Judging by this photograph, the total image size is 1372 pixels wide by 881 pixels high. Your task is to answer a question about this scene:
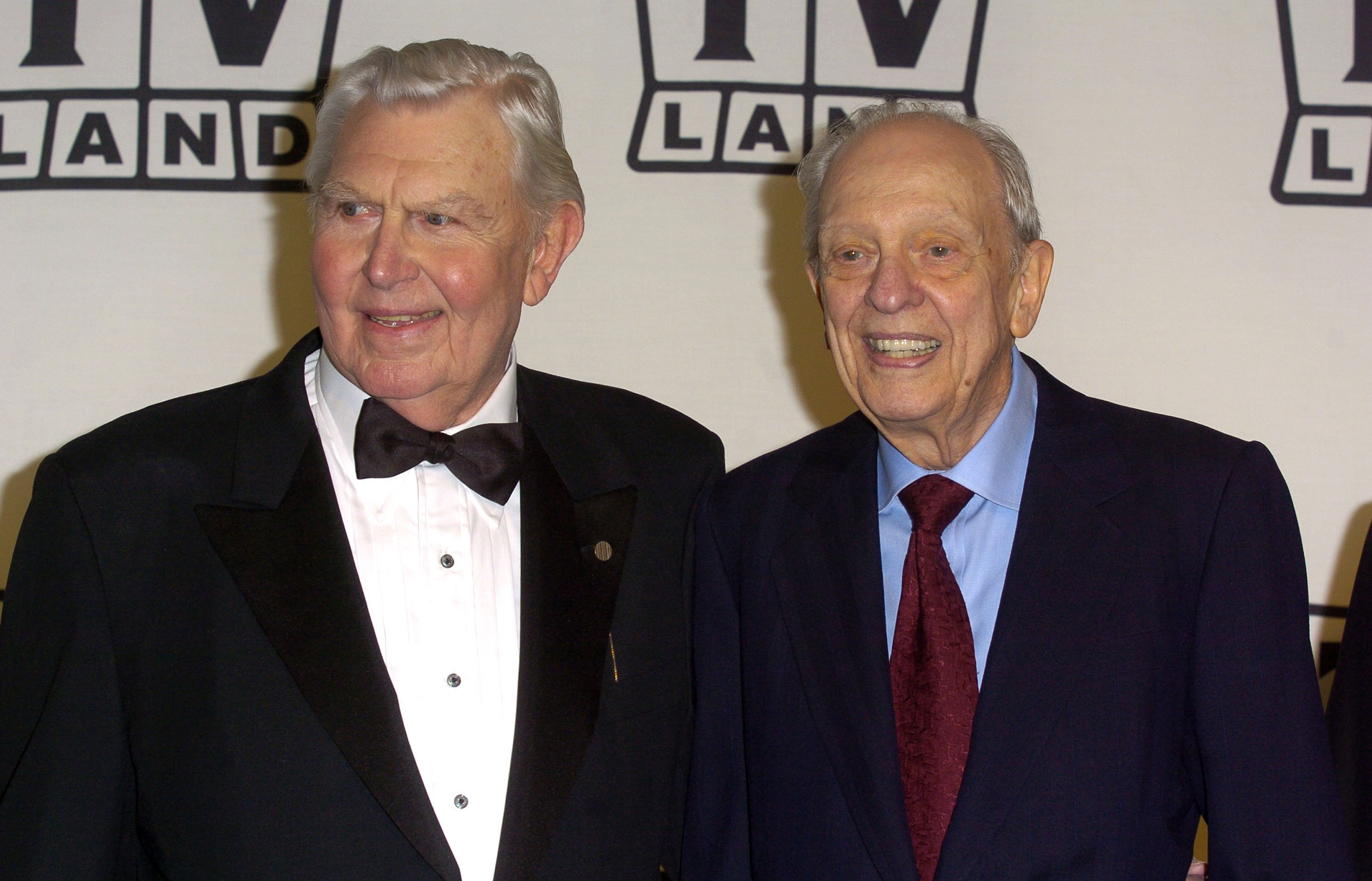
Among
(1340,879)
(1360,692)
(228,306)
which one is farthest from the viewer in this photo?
(228,306)

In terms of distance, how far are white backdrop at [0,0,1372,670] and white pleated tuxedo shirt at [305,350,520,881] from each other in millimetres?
959

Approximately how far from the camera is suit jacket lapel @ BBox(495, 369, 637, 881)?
5.01ft

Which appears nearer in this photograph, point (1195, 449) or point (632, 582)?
point (1195, 449)

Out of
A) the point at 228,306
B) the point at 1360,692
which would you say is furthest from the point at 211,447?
the point at 1360,692

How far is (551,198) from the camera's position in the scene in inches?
Result: 69.7

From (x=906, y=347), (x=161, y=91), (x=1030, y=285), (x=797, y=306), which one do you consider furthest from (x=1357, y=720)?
(x=161, y=91)

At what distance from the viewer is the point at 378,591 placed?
5.14 feet

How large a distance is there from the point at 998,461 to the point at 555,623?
624 mm

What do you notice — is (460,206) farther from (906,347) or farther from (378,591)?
(906,347)

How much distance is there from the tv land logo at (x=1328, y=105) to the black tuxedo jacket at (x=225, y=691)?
1.87 metres

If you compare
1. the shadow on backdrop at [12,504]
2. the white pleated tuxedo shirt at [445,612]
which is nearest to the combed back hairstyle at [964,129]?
the white pleated tuxedo shirt at [445,612]

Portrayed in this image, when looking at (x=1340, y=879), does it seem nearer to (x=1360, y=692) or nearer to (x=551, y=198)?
(x=1360, y=692)

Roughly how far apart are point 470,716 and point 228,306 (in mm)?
1352

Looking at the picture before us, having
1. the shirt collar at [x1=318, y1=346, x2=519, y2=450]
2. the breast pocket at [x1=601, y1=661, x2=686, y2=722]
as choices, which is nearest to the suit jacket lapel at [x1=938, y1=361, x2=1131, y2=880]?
the breast pocket at [x1=601, y1=661, x2=686, y2=722]
